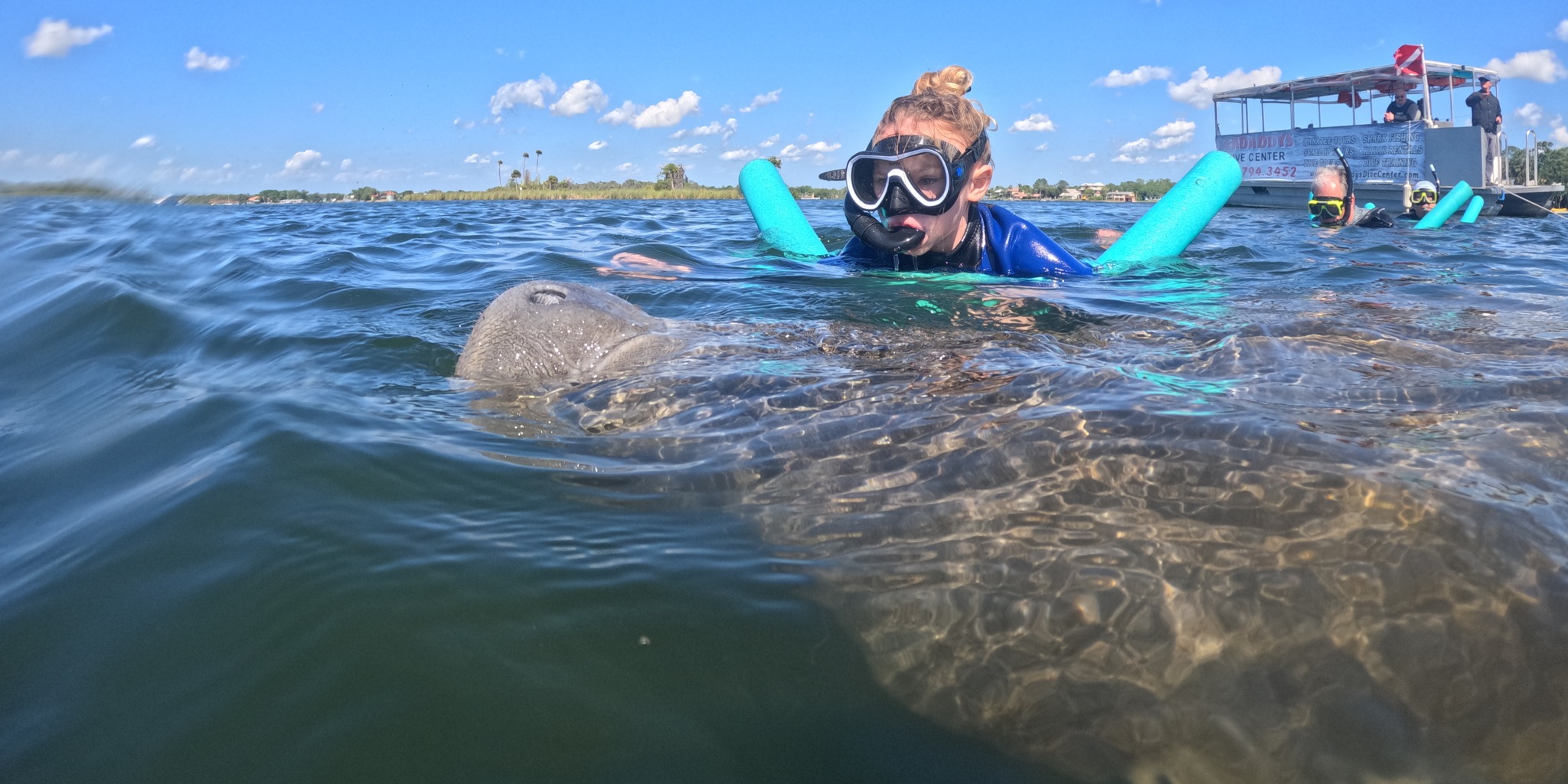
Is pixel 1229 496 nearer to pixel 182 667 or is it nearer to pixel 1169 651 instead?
pixel 1169 651

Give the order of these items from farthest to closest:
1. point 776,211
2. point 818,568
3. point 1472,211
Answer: point 1472,211 < point 776,211 < point 818,568

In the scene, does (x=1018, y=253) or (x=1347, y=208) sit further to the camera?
(x=1347, y=208)

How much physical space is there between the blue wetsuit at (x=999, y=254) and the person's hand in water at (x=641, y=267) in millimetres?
1790

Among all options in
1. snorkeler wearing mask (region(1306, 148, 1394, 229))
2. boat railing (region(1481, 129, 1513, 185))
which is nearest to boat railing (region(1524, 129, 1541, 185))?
boat railing (region(1481, 129, 1513, 185))

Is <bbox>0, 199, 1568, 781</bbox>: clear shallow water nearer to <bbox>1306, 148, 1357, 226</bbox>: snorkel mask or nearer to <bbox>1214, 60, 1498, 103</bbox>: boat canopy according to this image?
<bbox>1306, 148, 1357, 226</bbox>: snorkel mask

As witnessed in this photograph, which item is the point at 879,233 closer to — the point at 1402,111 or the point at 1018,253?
the point at 1018,253

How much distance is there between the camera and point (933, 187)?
4.79 meters

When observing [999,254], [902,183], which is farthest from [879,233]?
[999,254]

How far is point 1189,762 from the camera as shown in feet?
4.16

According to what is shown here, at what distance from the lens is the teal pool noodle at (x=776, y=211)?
6.85 meters

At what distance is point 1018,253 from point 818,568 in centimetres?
413

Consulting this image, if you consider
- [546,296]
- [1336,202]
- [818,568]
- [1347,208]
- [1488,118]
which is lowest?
[818,568]

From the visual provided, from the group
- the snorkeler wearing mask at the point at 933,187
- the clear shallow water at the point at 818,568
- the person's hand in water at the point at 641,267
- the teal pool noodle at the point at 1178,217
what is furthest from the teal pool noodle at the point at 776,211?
the clear shallow water at the point at 818,568

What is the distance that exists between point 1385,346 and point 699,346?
2440mm
